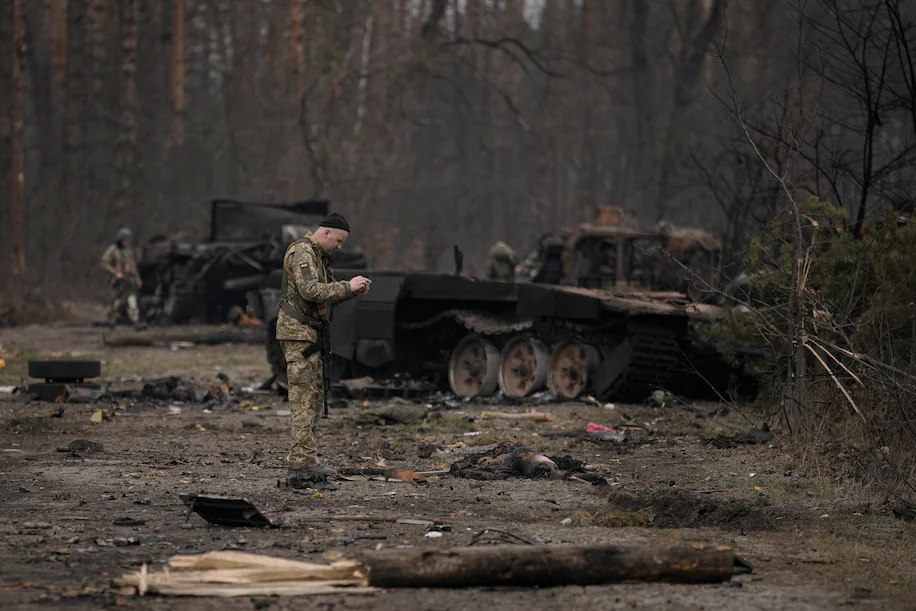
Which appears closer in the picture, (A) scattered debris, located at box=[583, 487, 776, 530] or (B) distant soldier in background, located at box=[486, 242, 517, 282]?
(A) scattered debris, located at box=[583, 487, 776, 530]

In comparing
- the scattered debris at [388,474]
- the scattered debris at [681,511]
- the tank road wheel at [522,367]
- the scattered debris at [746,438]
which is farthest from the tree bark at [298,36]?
the scattered debris at [681,511]

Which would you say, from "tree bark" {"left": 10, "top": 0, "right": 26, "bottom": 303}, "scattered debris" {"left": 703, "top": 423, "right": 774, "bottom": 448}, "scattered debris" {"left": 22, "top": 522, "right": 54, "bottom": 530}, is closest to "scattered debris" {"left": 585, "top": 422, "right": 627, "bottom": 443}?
"scattered debris" {"left": 703, "top": 423, "right": 774, "bottom": 448}

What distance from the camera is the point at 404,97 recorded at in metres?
62.5

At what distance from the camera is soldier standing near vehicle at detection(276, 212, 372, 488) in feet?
32.5

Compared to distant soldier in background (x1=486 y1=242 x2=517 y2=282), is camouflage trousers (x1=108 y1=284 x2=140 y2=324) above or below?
below

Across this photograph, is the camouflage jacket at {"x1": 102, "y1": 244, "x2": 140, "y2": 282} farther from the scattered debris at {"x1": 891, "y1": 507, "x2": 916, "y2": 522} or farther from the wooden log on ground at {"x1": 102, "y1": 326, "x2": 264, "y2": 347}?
the scattered debris at {"x1": 891, "y1": 507, "x2": 916, "y2": 522}

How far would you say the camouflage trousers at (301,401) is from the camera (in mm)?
9984

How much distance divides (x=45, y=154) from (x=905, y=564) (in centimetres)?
3790

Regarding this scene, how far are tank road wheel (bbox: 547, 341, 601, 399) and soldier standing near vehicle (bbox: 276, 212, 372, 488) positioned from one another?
6.23 m

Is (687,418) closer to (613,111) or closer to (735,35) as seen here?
(735,35)

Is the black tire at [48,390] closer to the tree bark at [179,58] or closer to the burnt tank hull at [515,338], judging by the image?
the burnt tank hull at [515,338]

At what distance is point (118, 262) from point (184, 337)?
280 centimetres

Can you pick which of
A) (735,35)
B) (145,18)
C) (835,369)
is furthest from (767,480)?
(735,35)

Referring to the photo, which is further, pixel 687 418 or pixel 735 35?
pixel 735 35
